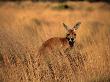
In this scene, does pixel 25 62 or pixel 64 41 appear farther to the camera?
pixel 64 41

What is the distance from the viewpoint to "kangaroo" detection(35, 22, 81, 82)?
23.6 feet

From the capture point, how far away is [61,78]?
7.18m

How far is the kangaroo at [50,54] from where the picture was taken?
721 cm

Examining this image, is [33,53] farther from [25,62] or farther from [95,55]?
[95,55]

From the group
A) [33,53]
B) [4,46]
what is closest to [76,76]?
[33,53]

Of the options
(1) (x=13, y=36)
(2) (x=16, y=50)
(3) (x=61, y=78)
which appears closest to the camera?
(3) (x=61, y=78)

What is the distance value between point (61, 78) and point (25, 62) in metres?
0.75

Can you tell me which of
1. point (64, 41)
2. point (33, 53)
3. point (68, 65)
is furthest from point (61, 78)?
point (64, 41)

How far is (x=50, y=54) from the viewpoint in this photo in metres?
7.59

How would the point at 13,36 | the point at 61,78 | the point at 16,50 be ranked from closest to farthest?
the point at 61,78 < the point at 16,50 < the point at 13,36

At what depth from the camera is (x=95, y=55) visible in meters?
7.43

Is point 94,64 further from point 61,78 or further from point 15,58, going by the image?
point 15,58

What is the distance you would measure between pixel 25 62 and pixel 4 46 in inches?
29.2

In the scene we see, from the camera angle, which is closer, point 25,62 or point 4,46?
point 25,62
